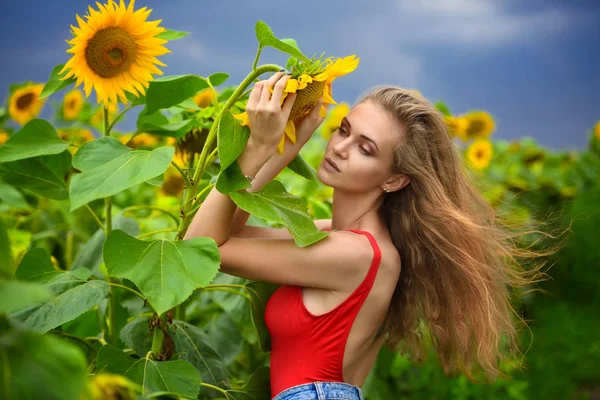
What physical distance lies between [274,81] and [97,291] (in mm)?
481

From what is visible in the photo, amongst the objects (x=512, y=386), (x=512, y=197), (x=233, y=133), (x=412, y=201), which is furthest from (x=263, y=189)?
(x=512, y=386)

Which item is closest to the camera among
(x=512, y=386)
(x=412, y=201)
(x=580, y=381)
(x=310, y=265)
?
(x=310, y=265)

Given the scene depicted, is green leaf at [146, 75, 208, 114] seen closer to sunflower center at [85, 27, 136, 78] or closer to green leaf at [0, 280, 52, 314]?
sunflower center at [85, 27, 136, 78]

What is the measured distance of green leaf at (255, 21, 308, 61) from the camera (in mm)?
1214

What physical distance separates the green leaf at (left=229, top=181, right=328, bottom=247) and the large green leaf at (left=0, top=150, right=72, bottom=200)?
494 millimetres

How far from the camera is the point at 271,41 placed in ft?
4.01

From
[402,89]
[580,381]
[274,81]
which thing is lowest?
[580,381]

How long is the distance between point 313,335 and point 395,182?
0.39 meters

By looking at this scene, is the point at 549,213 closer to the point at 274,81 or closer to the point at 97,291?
the point at 274,81

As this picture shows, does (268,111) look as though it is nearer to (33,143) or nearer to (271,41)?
(271,41)

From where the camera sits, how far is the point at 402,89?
163cm

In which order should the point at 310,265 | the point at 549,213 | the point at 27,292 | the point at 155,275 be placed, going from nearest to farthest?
the point at 27,292 → the point at 155,275 → the point at 310,265 → the point at 549,213

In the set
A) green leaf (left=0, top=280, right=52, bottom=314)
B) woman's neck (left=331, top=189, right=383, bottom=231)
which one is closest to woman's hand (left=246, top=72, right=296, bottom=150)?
woman's neck (left=331, top=189, right=383, bottom=231)

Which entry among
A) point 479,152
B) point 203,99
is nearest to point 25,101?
point 203,99
